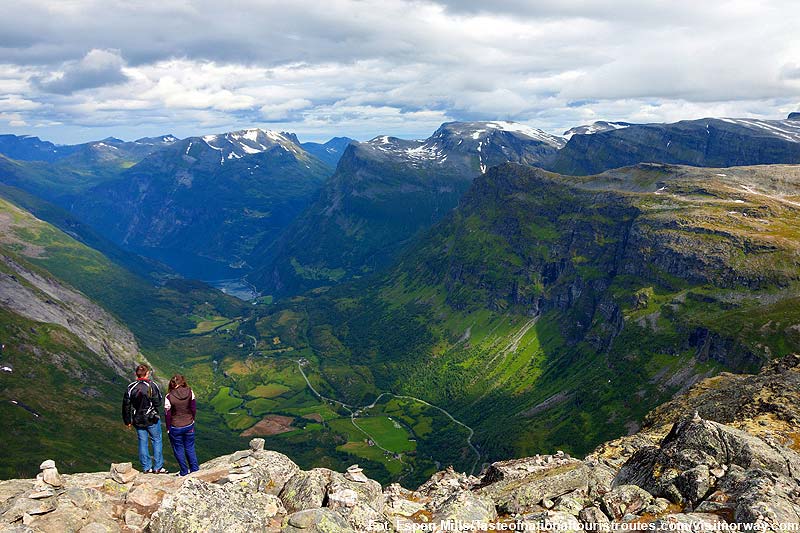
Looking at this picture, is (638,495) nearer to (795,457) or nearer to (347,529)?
(795,457)

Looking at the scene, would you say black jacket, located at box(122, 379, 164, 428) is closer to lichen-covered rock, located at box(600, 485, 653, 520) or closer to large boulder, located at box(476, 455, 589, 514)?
large boulder, located at box(476, 455, 589, 514)

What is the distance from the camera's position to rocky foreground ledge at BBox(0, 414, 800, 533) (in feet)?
108

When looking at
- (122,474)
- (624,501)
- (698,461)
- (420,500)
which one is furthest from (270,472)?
(698,461)

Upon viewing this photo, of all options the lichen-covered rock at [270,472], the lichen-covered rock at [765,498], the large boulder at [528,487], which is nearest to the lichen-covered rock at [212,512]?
the lichen-covered rock at [270,472]

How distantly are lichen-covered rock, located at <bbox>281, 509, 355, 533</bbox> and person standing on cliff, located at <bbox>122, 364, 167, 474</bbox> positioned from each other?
14070mm

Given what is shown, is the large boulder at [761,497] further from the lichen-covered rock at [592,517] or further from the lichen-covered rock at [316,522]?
the lichen-covered rock at [316,522]

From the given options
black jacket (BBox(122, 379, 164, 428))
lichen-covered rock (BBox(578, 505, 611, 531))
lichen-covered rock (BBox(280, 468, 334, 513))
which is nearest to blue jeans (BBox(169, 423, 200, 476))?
black jacket (BBox(122, 379, 164, 428))

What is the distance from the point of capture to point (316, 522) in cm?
3447

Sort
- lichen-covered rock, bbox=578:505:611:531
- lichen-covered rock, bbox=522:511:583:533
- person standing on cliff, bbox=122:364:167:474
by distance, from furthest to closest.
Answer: person standing on cliff, bbox=122:364:167:474 < lichen-covered rock, bbox=578:505:611:531 < lichen-covered rock, bbox=522:511:583:533

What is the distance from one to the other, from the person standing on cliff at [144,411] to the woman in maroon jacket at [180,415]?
1.18 m

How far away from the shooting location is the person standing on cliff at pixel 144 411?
134 ft

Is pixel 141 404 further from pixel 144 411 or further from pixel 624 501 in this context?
pixel 624 501

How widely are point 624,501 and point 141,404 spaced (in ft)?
133

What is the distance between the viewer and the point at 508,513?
42.8 meters
